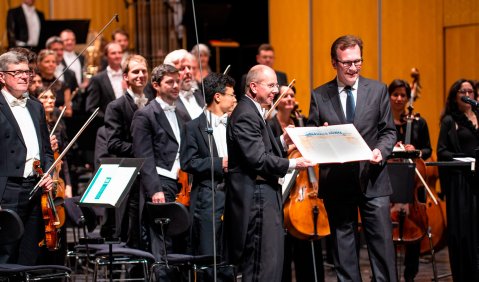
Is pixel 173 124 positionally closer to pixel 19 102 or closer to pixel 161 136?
pixel 161 136

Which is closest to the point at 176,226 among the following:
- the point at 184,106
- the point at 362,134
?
the point at 362,134

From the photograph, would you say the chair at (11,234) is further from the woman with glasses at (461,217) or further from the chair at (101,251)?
the woman with glasses at (461,217)

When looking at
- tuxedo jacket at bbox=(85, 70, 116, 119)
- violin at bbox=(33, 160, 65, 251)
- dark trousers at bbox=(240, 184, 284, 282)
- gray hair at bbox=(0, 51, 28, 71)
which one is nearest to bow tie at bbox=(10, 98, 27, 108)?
gray hair at bbox=(0, 51, 28, 71)

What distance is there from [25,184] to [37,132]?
32 cm

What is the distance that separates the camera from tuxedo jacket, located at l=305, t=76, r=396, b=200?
572cm

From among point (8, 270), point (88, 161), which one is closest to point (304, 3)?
point (88, 161)

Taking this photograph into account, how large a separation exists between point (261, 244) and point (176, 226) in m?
0.73

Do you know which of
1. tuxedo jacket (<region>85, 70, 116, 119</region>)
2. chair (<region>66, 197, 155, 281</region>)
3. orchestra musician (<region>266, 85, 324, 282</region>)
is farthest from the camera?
tuxedo jacket (<region>85, 70, 116, 119</region>)

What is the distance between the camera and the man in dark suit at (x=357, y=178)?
225 inches

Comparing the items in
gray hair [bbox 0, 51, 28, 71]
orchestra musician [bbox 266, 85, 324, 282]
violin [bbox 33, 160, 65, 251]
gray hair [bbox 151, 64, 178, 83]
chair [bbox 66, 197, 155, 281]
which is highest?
gray hair [bbox 0, 51, 28, 71]

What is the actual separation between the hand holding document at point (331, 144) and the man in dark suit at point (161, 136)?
1443 mm

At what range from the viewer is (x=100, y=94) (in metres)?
8.71

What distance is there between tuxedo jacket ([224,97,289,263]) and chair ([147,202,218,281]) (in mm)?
478

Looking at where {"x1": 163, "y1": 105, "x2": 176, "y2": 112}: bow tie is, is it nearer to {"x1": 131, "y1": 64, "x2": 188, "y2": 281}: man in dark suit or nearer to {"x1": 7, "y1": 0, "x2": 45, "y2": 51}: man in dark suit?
{"x1": 131, "y1": 64, "x2": 188, "y2": 281}: man in dark suit
